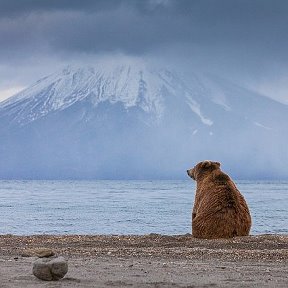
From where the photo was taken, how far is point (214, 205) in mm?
16969

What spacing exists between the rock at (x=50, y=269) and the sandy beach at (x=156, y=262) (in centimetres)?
10

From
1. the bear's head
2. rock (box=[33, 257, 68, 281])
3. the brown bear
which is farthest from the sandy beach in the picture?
the bear's head

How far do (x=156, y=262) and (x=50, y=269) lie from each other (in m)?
2.48

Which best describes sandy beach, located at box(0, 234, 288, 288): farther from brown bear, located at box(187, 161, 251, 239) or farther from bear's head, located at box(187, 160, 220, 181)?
bear's head, located at box(187, 160, 220, 181)

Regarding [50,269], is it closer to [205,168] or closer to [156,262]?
[156,262]

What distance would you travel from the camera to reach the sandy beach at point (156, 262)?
10.5m

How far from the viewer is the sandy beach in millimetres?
10469

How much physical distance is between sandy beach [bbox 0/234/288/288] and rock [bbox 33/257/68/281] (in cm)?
10

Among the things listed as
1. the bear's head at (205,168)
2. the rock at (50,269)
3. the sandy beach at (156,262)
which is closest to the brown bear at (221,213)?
the sandy beach at (156,262)

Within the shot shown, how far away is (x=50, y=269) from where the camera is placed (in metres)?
10.5

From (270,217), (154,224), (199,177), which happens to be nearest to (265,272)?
(199,177)

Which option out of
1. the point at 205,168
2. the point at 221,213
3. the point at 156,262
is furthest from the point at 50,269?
the point at 205,168

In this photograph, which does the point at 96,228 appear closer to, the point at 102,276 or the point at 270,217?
the point at 270,217

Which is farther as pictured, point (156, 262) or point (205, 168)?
point (205, 168)
